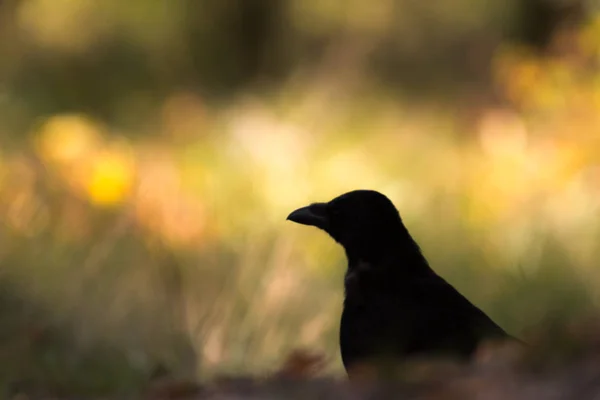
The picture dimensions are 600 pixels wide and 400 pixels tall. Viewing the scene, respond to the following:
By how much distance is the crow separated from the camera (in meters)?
2.91

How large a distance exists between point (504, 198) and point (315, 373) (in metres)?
4.47

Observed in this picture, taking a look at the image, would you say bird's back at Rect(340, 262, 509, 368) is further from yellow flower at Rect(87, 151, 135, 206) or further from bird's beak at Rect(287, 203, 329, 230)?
yellow flower at Rect(87, 151, 135, 206)

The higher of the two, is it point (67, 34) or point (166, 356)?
point (67, 34)

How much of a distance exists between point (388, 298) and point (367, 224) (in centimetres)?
42

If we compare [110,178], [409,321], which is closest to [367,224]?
[409,321]

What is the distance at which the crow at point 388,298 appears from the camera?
2908mm

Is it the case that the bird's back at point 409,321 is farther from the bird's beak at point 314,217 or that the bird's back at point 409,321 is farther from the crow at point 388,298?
the bird's beak at point 314,217

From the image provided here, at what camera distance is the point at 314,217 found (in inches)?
144

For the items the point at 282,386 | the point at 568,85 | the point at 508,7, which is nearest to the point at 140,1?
the point at 508,7

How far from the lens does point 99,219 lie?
541cm

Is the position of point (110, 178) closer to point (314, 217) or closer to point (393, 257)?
point (314, 217)

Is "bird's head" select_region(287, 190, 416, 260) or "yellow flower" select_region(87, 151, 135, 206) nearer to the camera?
"bird's head" select_region(287, 190, 416, 260)

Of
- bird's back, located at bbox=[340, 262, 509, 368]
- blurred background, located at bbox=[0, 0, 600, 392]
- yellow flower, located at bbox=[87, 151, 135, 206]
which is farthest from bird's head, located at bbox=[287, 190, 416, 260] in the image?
yellow flower, located at bbox=[87, 151, 135, 206]

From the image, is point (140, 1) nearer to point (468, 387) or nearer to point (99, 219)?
point (99, 219)
